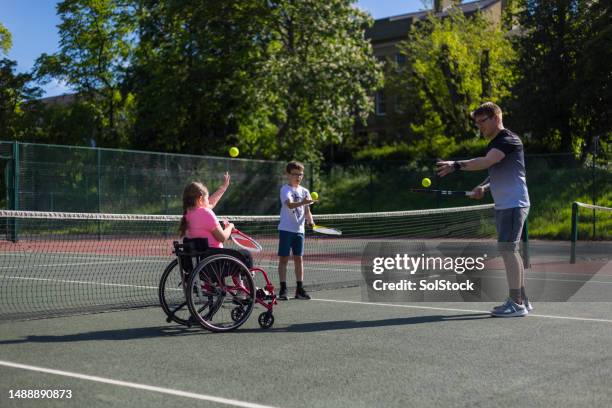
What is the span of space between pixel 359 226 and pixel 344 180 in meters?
8.64

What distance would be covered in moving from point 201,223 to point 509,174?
10.2 ft

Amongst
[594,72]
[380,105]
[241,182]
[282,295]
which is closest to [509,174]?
[282,295]

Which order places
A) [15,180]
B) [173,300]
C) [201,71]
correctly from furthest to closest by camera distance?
[201,71] → [15,180] → [173,300]

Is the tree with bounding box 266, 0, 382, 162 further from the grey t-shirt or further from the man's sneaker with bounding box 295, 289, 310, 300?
the grey t-shirt

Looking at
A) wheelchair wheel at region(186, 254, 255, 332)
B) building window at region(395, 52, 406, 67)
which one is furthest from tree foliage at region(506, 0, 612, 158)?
building window at region(395, 52, 406, 67)

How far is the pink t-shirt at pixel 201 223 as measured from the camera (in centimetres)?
694

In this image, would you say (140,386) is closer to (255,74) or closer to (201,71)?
(255,74)

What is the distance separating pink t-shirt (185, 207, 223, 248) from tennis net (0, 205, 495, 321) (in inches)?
78.8

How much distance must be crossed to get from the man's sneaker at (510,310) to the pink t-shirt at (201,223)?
2.84 meters

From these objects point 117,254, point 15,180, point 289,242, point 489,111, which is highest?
point 489,111

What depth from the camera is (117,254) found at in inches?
648

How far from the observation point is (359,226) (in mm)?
23156

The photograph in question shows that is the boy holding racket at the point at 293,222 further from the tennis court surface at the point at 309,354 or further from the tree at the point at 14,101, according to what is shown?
the tree at the point at 14,101

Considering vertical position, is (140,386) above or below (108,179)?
below
